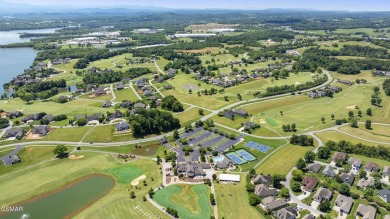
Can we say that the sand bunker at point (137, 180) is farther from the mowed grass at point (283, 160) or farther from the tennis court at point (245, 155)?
the mowed grass at point (283, 160)

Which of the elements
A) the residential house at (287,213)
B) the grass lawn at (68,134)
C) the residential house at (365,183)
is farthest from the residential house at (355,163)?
the grass lawn at (68,134)

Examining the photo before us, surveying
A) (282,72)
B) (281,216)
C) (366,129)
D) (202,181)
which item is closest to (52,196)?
(202,181)

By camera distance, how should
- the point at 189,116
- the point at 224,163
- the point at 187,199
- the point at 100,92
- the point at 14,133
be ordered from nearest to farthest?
the point at 187,199
the point at 224,163
the point at 14,133
the point at 189,116
the point at 100,92

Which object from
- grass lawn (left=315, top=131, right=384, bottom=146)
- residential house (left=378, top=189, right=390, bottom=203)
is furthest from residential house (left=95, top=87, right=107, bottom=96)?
residential house (left=378, top=189, right=390, bottom=203)

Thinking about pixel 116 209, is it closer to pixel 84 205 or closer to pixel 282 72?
pixel 84 205

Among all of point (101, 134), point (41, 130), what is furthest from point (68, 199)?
point (41, 130)

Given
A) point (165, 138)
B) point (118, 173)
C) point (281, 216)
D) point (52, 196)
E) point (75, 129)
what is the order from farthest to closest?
point (75, 129)
point (165, 138)
point (118, 173)
point (52, 196)
point (281, 216)

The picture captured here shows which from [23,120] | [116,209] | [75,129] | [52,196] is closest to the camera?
[116,209]

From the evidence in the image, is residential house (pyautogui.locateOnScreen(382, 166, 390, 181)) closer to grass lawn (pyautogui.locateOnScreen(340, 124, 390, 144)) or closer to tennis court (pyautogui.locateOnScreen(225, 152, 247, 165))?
grass lawn (pyautogui.locateOnScreen(340, 124, 390, 144))

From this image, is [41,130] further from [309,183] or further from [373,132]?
[373,132]
